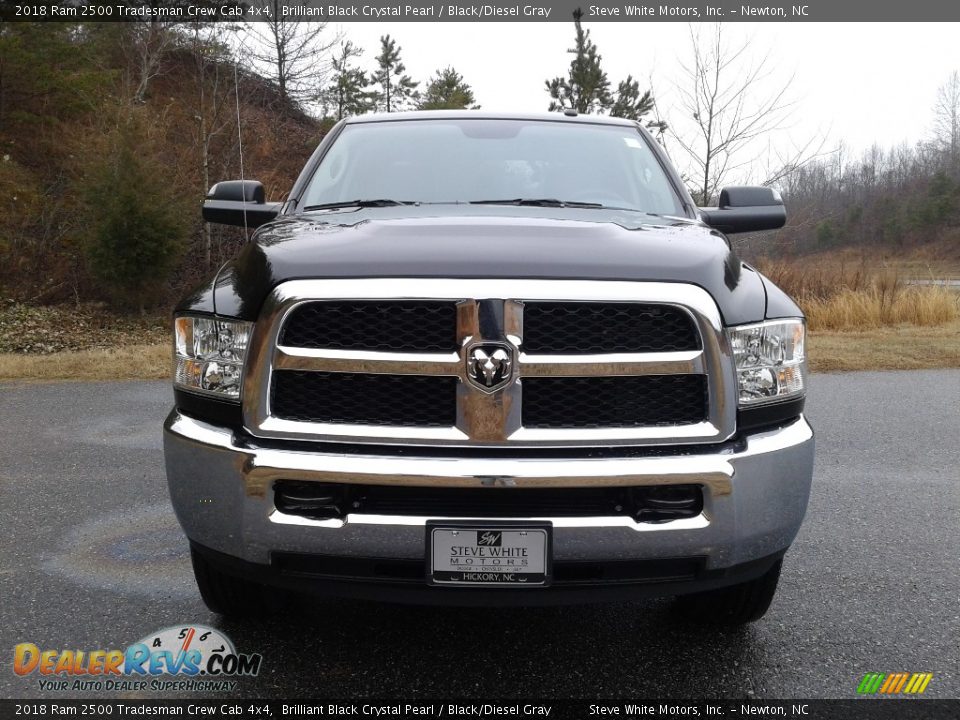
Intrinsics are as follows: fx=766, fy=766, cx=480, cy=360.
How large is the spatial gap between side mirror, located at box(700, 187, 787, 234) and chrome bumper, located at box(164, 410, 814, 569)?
1.60 metres

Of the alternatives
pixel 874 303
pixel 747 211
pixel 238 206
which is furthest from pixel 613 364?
pixel 874 303

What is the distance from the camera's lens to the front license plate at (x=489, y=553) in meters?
1.93

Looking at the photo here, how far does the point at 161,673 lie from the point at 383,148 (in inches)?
91.4

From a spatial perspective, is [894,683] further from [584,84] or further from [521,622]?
[584,84]

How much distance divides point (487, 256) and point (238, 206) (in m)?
1.85

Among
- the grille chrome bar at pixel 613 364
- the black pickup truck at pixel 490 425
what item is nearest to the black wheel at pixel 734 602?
the black pickup truck at pixel 490 425

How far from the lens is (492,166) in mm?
3361

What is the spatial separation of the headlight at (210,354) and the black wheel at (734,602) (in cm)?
159

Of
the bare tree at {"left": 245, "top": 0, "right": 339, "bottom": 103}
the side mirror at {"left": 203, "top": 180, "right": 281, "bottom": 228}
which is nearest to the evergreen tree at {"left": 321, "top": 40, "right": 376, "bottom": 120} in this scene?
the bare tree at {"left": 245, "top": 0, "right": 339, "bottom": 103}

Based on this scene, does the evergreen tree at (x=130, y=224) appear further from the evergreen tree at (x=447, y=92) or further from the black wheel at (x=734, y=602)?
the evergreen tree at (x=447, y=92)

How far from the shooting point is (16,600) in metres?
2.85

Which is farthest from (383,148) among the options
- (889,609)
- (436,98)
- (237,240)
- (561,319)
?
(436,98)

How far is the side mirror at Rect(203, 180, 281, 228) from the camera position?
3.45m

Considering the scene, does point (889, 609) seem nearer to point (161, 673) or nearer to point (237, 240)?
point (161, 673)
